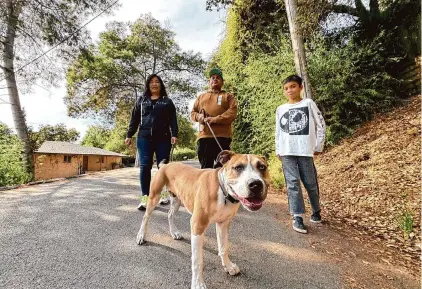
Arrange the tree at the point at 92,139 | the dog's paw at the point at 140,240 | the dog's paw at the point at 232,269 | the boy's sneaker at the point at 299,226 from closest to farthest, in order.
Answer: the dog's paw at the point at 232,269 < the dog's paw at the point at 140,240 < the boy's sneaker at the point at 299,226 < the tree at the point at 92,139

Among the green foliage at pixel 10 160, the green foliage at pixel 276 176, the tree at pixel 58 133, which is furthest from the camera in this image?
the tree at pixel 58 133

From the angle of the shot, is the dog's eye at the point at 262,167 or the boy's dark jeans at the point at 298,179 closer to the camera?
the dog's eye at the point at 262,167

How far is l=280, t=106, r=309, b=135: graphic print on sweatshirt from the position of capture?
138 inches

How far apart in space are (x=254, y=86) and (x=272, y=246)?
678 cm

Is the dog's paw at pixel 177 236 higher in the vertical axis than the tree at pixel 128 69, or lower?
lower

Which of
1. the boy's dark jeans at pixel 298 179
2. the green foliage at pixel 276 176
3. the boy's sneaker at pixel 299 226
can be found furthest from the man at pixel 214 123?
the green foliage at pixel 276 176

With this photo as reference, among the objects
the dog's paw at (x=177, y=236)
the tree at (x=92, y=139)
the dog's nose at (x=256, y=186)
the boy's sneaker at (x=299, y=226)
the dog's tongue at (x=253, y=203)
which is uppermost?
the tree at (x=92, y=139)

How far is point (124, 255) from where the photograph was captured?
8.29 feet

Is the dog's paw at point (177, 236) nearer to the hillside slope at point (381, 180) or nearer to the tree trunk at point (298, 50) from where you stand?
the hillside slope at point (381, 180)

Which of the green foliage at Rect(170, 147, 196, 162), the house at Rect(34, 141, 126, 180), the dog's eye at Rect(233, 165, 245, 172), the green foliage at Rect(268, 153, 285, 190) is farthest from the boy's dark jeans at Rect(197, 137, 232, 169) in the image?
the green foliage at Rect(170, 147, 196, 162)

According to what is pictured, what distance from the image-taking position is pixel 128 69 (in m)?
24.3

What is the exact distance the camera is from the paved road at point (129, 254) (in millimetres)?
2109

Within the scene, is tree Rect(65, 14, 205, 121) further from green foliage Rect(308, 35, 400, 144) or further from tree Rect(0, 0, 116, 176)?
green foliage Rect(308, 35, 400, 144)

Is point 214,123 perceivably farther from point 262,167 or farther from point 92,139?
point 92,139
